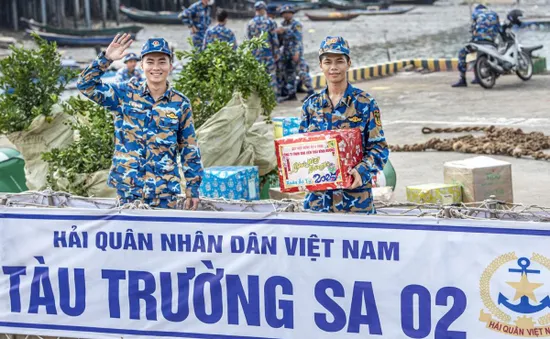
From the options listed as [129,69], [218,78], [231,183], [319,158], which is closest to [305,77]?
[129,69]

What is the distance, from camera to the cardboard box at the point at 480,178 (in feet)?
26.9

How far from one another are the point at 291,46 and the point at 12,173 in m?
8.49

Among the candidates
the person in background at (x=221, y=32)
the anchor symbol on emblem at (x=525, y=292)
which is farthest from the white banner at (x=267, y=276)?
the person in background at (x=221, y=32)

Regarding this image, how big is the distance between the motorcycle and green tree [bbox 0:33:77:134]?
9.85 m

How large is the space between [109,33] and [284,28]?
30.3 metres

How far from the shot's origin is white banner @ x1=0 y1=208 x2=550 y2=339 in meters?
4.57

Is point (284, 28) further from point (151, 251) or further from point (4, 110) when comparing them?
point (151, 251)

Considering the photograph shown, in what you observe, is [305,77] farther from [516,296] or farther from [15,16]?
[15,16]

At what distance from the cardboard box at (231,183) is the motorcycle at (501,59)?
971cm

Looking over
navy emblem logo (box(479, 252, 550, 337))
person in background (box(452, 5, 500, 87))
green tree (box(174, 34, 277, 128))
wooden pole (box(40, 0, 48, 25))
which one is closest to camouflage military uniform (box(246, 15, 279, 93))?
person in background (box(452, 5, 500, 87))

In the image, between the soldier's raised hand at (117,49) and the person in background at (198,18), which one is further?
the person in background at (198,18)

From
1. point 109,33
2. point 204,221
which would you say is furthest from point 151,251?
point 109,33

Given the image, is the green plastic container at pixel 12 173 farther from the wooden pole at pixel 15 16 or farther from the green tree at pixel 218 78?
the wooden pole at pixel 15 16

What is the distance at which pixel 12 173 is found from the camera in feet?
30.4
